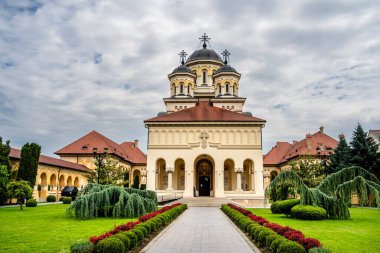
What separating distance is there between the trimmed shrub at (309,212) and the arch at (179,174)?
92.4 feet

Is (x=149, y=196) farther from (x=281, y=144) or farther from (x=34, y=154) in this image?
(x=281, y=144)

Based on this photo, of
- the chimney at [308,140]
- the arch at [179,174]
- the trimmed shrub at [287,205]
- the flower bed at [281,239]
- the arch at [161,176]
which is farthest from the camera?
the chimney at [308,140]

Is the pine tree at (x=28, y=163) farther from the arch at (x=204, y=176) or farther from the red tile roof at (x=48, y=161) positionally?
the arch at (x=204, y=176)

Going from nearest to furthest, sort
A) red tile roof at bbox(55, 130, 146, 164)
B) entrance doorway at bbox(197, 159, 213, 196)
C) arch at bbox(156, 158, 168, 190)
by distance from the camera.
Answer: arch at bbox(156, 158, 168, 190), entrance doorway at bbox(197, 159, 213, 196), red tile roof at bbox(55, 130, 146, 164)

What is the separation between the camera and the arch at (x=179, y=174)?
1816 inches

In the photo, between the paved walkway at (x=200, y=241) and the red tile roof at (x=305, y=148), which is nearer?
the paved walkway at (x=200, y=241)

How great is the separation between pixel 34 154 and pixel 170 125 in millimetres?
17480

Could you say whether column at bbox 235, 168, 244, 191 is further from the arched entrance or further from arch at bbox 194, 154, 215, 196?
the arched entrance

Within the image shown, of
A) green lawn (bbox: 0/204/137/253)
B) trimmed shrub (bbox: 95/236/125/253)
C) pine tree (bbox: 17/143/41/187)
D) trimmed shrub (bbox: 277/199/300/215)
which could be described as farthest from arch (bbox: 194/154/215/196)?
trimmed shrub (bbox: 95/236/125/253)

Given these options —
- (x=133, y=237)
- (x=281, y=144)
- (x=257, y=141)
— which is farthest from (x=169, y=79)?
(x=133, y=237)

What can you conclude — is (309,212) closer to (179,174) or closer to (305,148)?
(179,174)

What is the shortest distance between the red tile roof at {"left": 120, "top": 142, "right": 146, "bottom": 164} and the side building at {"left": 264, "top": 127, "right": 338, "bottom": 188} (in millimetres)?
23085

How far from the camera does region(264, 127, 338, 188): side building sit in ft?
170

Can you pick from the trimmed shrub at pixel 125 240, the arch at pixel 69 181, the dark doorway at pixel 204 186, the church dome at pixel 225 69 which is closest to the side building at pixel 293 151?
the dark doorway at pixel 204 186
